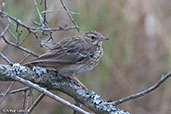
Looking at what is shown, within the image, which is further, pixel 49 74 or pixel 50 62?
pixel 50 62

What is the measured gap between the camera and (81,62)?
429 cm

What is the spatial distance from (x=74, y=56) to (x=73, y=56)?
1cm

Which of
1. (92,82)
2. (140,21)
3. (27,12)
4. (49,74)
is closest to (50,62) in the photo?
(49,74)

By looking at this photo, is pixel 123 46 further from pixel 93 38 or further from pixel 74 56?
pixel 74 56

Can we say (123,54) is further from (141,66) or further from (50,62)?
(50,62)

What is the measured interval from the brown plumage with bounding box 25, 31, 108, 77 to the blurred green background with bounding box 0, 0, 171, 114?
1.10 metres

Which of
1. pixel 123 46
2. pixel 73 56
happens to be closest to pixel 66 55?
pixel 73 56

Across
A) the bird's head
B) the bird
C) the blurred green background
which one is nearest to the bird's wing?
the bird

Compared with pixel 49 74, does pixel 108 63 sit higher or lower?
higher

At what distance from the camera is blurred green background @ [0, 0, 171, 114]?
248 inches

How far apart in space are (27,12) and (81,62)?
226cm

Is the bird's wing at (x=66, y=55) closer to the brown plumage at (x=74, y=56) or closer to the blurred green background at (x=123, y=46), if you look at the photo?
the brown plumage at (x=74, y=56)

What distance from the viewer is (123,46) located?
6676mm

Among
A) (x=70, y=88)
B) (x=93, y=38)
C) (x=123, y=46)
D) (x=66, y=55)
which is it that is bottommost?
(x=70, y=88)
